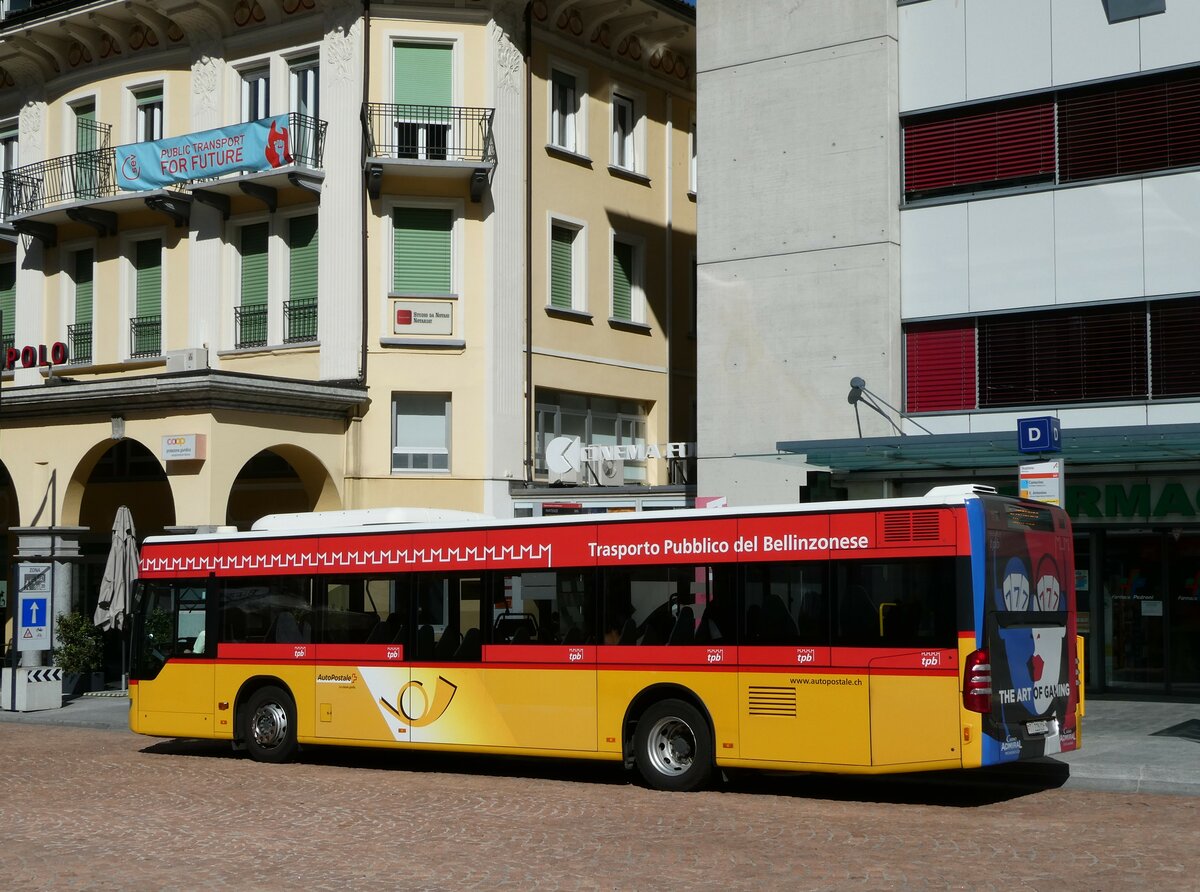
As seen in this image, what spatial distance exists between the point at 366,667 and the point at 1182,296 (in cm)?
1170

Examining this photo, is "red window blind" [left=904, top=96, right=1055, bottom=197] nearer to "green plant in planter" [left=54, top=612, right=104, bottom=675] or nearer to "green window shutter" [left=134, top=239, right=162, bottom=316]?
"green plant in planter" [left=54, top=612, right=104, bottom=675]

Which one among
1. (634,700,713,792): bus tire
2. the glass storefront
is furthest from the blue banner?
(634,700,713,792): bus tire

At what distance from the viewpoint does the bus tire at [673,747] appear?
15.5m

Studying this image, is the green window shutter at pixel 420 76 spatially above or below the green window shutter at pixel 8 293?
above

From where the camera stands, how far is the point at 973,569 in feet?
45.6

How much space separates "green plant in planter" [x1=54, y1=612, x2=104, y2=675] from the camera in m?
28.0

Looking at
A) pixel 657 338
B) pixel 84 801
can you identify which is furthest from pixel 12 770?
pixel 657 338

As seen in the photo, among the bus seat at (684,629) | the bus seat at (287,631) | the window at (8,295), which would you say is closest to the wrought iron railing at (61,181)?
the window at (8,295)

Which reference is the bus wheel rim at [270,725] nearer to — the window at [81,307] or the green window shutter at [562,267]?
the green window shutter at [562,267]

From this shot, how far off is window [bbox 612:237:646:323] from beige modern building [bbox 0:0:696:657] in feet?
0.21

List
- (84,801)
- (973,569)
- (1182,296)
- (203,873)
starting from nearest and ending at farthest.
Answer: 1. (203,873)
2. (973,569)
3. (84,801)
4. (1182,296)

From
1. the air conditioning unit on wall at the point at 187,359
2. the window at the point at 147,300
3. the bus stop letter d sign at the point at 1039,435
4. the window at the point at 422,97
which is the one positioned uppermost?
the window at the point at 422,97

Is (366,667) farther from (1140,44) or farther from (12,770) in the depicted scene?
(1140,44)

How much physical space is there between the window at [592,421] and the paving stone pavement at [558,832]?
1392cm
